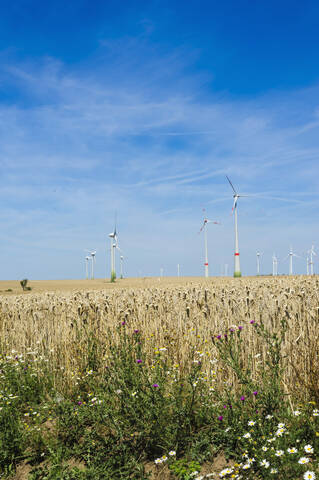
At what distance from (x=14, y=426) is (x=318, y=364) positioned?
4.41 meters

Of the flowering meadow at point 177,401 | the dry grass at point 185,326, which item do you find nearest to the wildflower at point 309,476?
the flowering meadow at point 177,401

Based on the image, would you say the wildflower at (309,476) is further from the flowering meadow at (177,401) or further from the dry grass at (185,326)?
the dry grass at (185,326)

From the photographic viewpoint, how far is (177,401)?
15.6 feet

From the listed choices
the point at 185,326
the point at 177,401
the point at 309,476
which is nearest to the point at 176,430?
the point at 177,401

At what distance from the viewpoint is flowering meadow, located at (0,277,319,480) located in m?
4.29

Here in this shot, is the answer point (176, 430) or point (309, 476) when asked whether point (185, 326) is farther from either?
point (309, 476)

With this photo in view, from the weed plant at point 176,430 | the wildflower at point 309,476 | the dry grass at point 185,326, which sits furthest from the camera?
the dry grass at point 185,326

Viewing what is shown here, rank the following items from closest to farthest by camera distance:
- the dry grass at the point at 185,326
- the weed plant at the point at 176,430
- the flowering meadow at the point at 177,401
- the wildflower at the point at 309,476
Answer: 1. the wildflower at the point at 309,476
2. the weed plant at the point at 176,430
3. the flowering meadow at the point at 177,401
4. the dry grass at the point at 185,326

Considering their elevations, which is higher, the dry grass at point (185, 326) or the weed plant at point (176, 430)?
the dry grass at point (185, 326)

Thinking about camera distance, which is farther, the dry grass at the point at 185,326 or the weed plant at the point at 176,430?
the dry grass at the point at 185,326

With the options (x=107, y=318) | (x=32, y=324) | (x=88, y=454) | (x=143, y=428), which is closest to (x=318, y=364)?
(x=143, y=428)

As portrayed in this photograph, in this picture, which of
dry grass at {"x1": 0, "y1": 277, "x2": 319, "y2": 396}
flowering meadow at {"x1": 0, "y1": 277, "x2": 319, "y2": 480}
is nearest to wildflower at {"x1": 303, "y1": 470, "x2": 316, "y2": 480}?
flowering meadow at {"x1": 0, "y1": 277, "x2": 319, "y2": 480}

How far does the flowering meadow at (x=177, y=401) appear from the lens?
4.29m

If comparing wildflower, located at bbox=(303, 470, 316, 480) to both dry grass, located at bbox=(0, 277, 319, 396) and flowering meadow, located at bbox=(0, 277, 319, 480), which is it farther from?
dry grass, located at bbox=(0, 277, 319, 396)
